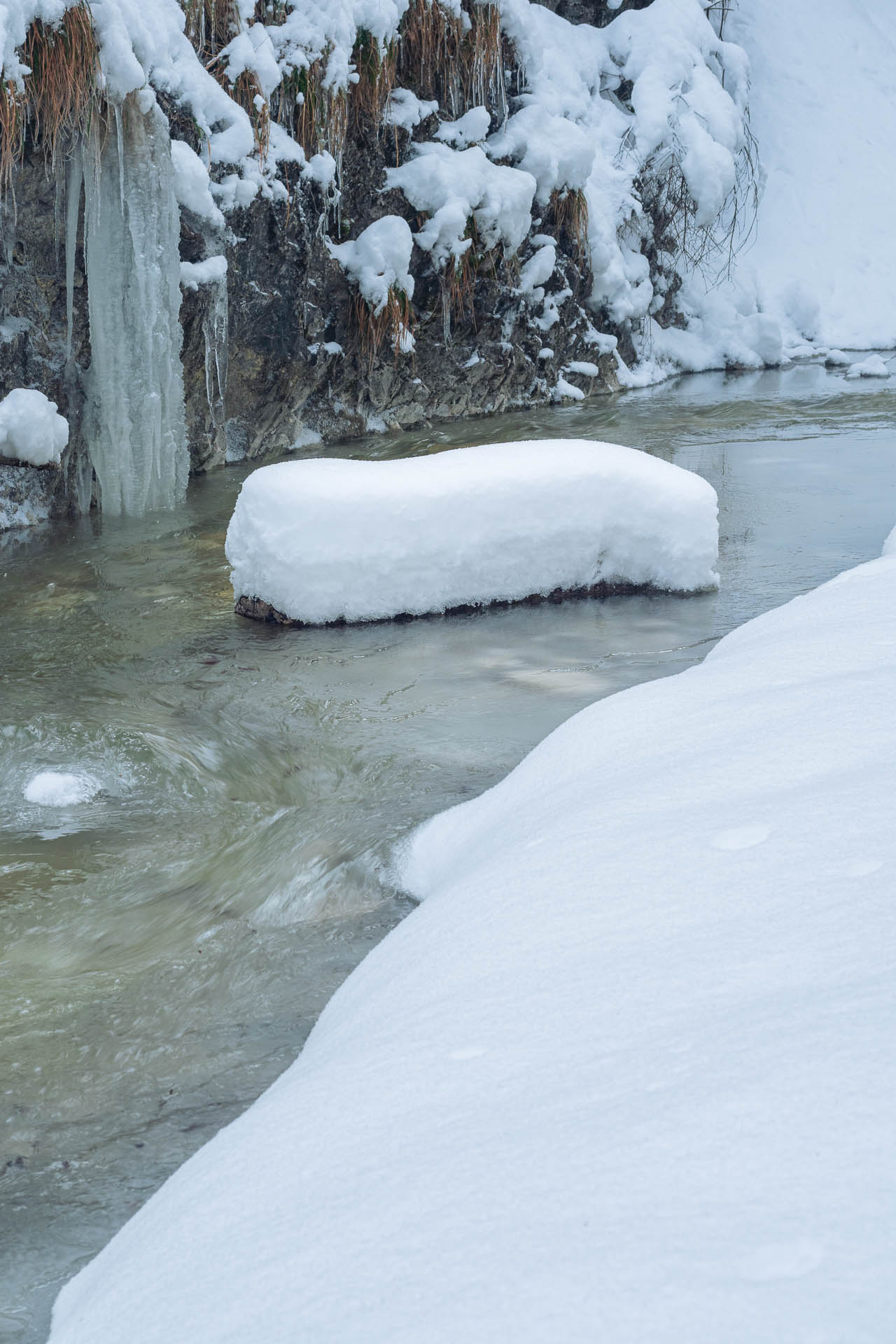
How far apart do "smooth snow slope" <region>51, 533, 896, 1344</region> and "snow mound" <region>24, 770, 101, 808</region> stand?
5.58 feet

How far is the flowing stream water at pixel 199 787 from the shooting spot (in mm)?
1915

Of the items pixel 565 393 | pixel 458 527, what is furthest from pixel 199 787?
pixel 565 393

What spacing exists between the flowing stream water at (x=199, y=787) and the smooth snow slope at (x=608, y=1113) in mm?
327

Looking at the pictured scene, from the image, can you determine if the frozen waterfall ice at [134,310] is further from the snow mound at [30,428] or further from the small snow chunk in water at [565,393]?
the small snow chunk in water at [565,393]

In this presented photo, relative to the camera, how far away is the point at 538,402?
11086mm

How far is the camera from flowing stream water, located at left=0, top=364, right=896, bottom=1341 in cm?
192

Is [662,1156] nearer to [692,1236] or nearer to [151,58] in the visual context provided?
[692,1236]

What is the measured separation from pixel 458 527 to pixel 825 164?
1694 centimetres

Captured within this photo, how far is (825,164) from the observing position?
60.2 feet

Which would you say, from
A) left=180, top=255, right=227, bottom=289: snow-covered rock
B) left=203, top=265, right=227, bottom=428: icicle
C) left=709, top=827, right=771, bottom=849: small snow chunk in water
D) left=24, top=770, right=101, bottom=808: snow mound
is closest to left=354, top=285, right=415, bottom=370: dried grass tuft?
left=203, top=265, right=227, bottom=428: icicle

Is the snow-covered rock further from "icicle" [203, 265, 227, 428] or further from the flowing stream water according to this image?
the flowing stream water

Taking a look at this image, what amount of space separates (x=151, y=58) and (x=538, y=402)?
532 cm

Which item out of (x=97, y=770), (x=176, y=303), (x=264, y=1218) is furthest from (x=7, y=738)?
(x=176, y=303)

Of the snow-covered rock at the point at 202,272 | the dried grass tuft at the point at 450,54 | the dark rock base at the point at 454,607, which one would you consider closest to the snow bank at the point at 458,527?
the dark rock base at the point at 454,607
